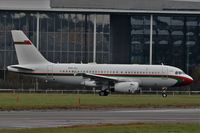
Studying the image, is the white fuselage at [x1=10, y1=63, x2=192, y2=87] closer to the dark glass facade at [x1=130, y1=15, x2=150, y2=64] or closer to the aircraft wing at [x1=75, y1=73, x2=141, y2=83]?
the aircraft wing at [x1=75, y1=73, x2=141, y2=83]

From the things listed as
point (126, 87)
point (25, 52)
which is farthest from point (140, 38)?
point (126, 87)

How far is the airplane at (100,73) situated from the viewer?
6919 cm

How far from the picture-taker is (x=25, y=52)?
71438 mm

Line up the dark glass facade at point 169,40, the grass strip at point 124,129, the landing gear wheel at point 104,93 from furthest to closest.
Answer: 1. the dark glass facade at point 169,40
2. the landing gear wheel at point 104,93
3. the grass strip at point 124,129

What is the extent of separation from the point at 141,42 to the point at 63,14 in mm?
12546

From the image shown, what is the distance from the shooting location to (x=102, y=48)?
324 ft

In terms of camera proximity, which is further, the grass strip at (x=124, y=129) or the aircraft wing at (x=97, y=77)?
the aircraft wing at (x=97, y=77)

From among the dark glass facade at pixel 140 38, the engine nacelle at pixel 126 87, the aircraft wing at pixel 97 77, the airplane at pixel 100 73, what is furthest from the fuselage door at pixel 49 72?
the dark glass facade at pixel 140 38

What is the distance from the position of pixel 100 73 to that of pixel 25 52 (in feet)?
27.7

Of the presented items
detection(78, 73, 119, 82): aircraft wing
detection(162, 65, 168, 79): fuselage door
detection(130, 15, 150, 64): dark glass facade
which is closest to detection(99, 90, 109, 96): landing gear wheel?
detection(78, 73, 119, 82): aircraft wing

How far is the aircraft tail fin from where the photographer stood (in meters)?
70.5

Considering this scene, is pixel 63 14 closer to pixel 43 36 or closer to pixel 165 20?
pixel 43 36

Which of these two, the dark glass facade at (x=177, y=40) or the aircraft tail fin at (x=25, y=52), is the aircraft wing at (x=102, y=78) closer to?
the aircraft tail fin at (x=25, y=52)

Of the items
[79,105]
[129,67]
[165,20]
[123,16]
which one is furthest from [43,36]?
[79,105]
